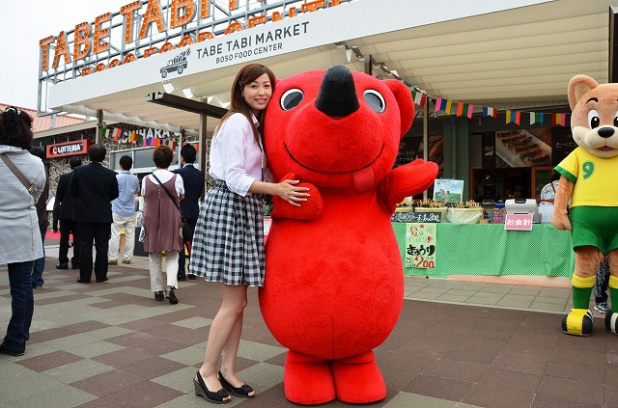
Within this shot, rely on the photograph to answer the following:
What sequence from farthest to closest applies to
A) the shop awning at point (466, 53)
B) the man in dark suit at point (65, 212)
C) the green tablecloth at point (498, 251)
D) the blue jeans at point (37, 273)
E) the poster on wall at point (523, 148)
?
1. the poster on wall at point (523, 148)
2. the man in dark suit at point (65, 212)
3. the shop awning at point (466, 53)
4. the green tablecloth at point (498, 251)
5. the blue jeans at point (37, 273)

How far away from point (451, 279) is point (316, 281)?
4.94 m

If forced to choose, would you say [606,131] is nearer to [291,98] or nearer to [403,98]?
[403,98]

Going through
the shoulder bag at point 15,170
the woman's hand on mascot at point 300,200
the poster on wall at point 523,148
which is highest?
the poster on wall at point 523,148

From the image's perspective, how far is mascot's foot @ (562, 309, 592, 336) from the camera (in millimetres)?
3914

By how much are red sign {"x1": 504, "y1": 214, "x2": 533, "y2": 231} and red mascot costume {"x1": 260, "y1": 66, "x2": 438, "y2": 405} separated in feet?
14.0

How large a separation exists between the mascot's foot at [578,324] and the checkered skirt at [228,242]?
2889 millimetres

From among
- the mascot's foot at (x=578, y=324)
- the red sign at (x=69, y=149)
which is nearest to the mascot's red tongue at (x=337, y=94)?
the mascot's foot at (x=578, y=324)

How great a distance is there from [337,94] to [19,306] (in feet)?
9.28

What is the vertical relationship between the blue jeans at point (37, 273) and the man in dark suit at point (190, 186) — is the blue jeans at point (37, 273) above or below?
below

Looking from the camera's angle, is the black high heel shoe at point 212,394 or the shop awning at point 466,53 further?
the shop awning at point 466,53

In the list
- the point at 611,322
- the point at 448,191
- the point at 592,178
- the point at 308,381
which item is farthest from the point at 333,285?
the point at 448,191

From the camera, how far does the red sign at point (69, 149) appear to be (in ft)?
61.4

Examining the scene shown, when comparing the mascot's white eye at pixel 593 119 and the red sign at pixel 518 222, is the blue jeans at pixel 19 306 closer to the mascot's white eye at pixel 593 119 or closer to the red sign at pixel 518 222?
the mascot's white eye at pixel 593 119

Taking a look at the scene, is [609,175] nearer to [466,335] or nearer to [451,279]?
[466,335]
